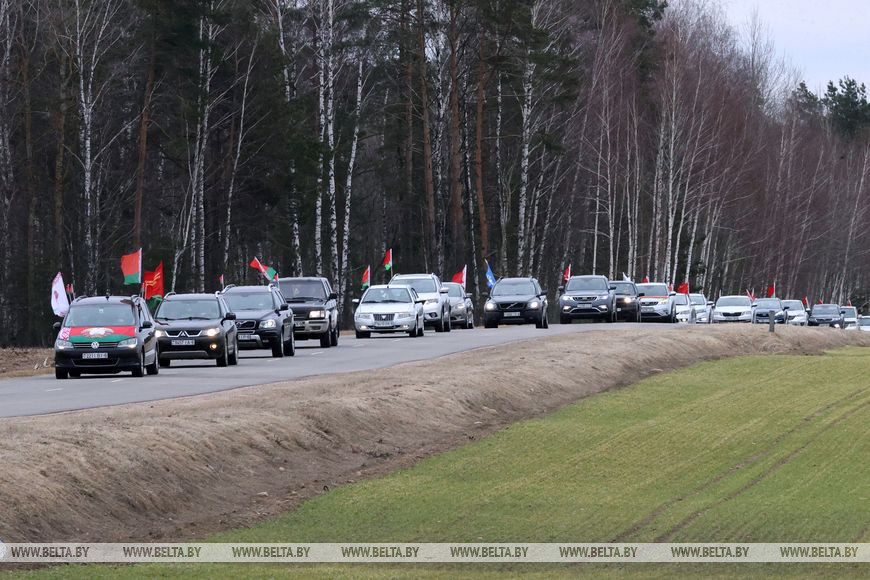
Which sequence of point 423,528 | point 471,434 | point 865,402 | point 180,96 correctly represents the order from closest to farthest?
point 423,528 → point 471,434 → point 865,402 → point 180,96

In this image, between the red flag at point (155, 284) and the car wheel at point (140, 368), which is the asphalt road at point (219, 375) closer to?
the car wheel at point (140, 368)

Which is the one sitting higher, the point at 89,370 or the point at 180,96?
the point at 180,96

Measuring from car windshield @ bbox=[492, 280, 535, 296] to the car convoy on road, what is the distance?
4 centimetres

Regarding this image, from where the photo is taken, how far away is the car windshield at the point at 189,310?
34.7 meters

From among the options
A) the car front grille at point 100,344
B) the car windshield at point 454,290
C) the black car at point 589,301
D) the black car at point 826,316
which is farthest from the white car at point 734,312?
the car front grille at point 100,344

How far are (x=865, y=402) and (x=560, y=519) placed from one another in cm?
1401

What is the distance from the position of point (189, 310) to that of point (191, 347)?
1.24 meters

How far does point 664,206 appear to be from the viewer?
314ft

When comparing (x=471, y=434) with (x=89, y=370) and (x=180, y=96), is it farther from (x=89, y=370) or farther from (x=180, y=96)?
(x=180, y=96)

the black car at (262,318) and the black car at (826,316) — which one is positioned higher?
the black car at (262,318)

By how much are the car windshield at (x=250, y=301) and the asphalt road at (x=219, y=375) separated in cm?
127

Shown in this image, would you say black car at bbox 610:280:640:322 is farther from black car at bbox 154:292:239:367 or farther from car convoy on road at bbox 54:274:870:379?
black car at bbox 154:292:239:367

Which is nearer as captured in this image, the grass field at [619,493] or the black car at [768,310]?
the grass field at [619,493]

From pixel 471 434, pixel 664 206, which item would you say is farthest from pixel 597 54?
pixel 471 434
